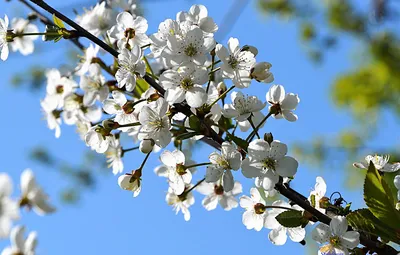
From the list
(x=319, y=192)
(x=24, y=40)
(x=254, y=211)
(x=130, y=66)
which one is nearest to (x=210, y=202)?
(x=254, y=211)

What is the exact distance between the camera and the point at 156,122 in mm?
851

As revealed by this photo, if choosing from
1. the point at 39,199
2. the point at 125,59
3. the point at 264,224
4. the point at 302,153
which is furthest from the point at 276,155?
the point at 302,153

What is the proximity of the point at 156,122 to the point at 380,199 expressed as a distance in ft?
1.23

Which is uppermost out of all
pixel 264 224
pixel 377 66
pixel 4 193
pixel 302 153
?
pixel 377 66

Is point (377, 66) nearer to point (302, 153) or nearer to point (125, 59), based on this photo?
point (302, 153)

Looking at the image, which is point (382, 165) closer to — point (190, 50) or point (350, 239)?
point (350, 239)

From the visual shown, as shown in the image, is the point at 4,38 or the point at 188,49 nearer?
the point at 188,49

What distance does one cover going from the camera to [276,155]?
848 mm

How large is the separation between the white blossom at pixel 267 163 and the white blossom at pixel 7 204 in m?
0.36

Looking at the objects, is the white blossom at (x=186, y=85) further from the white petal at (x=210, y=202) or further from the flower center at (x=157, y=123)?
the white petal at (x=210, y=202)

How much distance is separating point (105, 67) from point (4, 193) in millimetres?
497

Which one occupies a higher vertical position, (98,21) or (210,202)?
(98,21)

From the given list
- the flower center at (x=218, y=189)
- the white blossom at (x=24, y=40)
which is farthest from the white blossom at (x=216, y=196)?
the white blossom at (x=24, y=40)

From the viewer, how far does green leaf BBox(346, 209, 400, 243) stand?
0.81 meters
